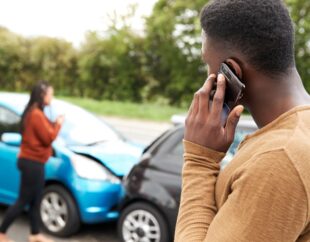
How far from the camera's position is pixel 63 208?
448cm

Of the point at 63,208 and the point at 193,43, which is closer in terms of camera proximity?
the point at 63,208

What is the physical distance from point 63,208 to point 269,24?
375 centimetres

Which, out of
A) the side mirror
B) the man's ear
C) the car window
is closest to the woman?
the side mirror

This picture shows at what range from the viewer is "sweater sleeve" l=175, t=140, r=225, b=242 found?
1166mm

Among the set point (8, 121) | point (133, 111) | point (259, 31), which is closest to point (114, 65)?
point (133, 111)

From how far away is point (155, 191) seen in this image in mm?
3936

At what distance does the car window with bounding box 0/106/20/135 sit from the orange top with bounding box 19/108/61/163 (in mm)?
939

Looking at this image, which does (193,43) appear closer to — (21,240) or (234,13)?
(21,240)

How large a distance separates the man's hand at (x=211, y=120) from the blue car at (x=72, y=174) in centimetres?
314

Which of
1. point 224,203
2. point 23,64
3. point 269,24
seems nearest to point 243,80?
point 269,24

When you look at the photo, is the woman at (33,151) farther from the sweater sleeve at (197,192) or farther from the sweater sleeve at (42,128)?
the sweater sleeve at (197,192)

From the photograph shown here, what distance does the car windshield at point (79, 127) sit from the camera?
4.93m

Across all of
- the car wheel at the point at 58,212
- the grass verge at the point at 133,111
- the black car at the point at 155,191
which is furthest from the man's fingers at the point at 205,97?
the grass verge at the point at 133,111

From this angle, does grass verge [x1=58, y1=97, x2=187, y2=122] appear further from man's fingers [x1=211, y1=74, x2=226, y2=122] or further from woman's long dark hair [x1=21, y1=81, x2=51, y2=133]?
man's fingers [x1=211, y1=74, x2=226, y2=122]
